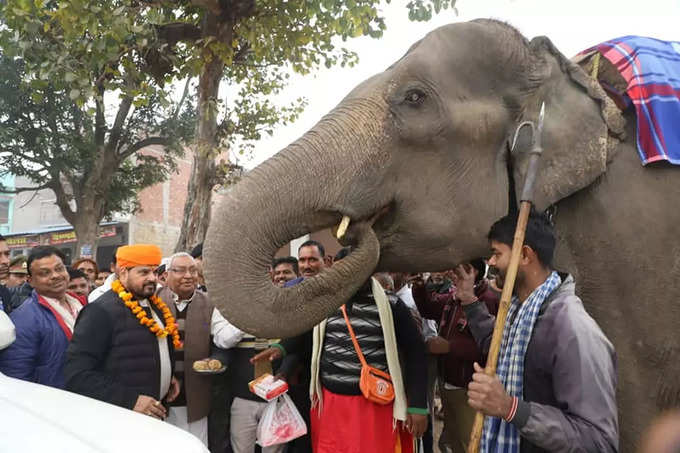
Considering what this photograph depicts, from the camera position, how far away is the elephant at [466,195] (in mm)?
2107

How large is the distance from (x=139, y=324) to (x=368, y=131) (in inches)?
89.1

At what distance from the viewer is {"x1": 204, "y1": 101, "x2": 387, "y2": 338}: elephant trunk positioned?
6.72ft

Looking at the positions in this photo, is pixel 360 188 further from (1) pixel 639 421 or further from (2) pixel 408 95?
(1) pixel 639 421

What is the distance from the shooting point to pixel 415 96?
232cm

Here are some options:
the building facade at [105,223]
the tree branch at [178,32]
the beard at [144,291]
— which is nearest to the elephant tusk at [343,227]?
the beard at [144,291]

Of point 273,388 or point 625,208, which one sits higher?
point 625,208

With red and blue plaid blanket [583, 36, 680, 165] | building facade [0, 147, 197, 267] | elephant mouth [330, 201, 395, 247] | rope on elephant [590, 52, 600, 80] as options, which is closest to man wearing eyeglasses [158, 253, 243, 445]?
elephant mouth [330, 201, 395, 247]

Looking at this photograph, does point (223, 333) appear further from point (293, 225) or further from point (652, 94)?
point (652, 94)

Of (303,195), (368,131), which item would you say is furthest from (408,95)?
(303,195)

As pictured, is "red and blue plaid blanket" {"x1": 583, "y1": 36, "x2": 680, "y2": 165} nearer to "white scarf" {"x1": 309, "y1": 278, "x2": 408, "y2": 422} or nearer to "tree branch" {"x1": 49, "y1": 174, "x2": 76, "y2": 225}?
"white scarf" {"x1": 309, "y1": 278, "x2": 408, "y2": 422}

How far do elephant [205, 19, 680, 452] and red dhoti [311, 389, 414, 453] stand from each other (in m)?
1.54

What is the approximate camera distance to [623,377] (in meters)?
2.18

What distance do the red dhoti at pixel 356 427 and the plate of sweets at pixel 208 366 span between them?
35.2 inches

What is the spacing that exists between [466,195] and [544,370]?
77 cm
